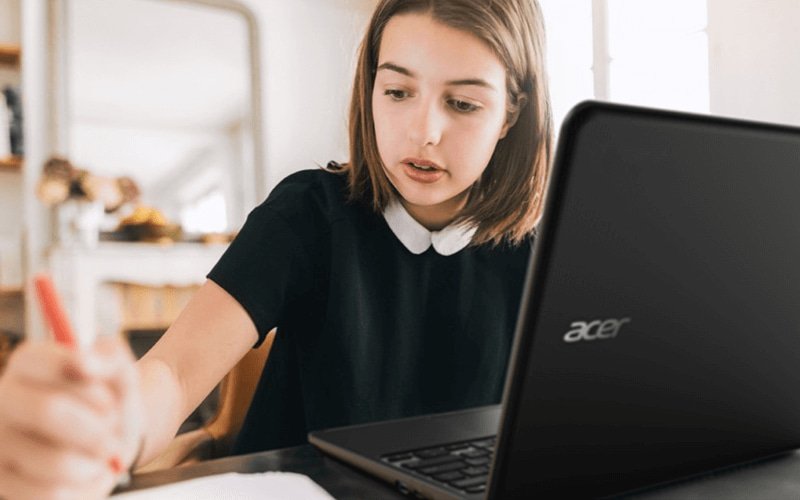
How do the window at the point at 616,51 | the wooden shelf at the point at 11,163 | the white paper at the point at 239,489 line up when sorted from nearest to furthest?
the white paper at the point at 239,489
the window at the point at 616,51
the wooden shelf at the point at 11,163

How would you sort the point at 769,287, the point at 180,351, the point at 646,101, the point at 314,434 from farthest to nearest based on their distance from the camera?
the point at 646,101, the point at 180,351, the point at 314,434, the point at 769,287

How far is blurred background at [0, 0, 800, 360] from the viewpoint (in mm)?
2312

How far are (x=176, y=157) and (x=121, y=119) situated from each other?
0.91 feet

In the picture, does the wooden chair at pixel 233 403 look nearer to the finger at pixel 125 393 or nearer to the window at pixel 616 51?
the finger at pixel 125 393

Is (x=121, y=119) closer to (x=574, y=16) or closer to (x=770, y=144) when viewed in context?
(x=574, y=16)

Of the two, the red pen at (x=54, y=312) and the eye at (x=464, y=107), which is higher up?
the eye at (x=464, y=107)

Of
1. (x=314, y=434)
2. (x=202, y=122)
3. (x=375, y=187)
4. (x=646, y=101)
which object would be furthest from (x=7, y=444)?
(x=202, y=122)

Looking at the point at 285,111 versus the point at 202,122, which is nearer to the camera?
the point at 202,122

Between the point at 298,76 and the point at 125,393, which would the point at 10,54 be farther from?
the point at 125,393

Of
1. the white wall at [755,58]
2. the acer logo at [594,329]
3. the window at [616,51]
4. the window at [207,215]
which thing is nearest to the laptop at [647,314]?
the acer logo at [594,329]

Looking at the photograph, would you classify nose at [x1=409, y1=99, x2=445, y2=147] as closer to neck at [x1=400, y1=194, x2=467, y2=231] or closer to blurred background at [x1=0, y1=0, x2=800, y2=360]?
neck at [x1=400, y1=194, x2=467, y2=231]

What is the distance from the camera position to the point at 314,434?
Result: 540 mm

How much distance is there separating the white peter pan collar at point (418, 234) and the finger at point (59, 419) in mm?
652

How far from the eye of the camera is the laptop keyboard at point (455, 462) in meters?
0.40
